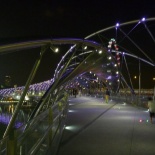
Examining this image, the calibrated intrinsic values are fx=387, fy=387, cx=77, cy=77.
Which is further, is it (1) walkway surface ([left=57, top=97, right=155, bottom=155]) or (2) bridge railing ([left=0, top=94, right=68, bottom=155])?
(1) walkway surface ([left=57, top=97, right=155, bottom=155])

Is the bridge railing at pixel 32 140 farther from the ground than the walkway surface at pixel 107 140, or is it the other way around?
the bridge railing at pixel 32 140

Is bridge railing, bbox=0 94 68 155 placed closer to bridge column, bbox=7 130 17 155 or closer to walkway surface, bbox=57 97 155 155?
bridge column, bbox=7 130 17 155

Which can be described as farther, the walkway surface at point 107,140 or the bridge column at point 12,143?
the walkway surface at point 107,140

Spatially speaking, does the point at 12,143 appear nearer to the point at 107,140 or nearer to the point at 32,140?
the point at 32,140

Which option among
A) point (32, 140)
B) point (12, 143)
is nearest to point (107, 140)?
point (32, 140)

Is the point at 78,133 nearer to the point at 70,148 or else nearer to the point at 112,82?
the point at 70,148

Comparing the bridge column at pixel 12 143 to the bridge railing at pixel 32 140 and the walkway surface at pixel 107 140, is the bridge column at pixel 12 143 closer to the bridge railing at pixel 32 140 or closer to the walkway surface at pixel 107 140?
the bridge railing at pixel 32 140

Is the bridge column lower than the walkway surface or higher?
higher

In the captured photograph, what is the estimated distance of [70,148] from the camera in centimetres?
1169

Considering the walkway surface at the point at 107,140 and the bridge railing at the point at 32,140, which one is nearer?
the bridge railing at the point at 32,140

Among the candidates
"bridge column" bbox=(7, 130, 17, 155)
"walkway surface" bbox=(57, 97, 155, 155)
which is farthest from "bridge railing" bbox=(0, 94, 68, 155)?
"walkway surface" bbox=(57, 97, 155, 155)

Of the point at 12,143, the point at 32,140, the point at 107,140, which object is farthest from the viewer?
the point at 107,140

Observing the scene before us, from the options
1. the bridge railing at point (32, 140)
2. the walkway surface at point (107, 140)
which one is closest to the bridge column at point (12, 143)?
the bridge railing at point (32, 140)

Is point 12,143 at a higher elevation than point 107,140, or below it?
higher
